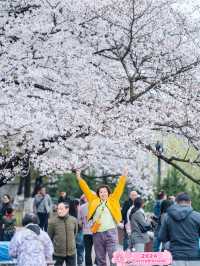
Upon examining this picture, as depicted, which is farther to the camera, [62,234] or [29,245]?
[62,234]

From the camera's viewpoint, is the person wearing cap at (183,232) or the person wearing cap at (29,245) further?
the person wearing cap at (29,245)

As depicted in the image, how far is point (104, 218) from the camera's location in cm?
1354

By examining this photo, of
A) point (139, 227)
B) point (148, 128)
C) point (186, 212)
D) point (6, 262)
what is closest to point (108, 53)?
point (148, 128)

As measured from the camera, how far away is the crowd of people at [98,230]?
1037 cm

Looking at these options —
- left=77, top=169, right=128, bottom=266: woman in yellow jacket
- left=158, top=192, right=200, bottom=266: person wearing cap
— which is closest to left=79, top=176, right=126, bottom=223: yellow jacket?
left=77, top=169, right=128, bottom=266: woman in yellow jacket

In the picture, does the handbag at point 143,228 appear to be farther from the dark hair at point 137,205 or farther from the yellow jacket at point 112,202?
the yellow jacket at point 112,202

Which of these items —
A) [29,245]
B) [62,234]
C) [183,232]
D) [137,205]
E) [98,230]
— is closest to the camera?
[183,232]

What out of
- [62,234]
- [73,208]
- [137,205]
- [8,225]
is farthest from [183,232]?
[8,225]

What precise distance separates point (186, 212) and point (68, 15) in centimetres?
794

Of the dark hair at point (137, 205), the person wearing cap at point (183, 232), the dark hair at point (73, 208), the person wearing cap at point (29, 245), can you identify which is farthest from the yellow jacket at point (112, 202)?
the dark hair at point (73, 208)

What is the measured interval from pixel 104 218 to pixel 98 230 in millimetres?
223

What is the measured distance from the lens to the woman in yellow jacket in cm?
1352

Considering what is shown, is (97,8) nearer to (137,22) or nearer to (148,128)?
(137,22)

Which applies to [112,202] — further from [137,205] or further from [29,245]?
→ [29,245]
